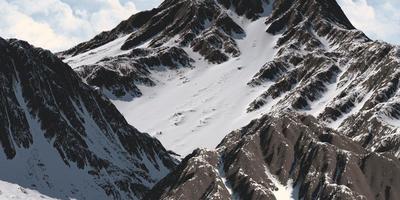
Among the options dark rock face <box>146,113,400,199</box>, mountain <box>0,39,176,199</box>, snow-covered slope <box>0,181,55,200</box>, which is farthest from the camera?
mountain <box>0,39,176,199</box>

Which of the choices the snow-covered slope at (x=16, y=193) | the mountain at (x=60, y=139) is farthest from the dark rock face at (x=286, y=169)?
the snow-covered slope at (x=16, y=193)

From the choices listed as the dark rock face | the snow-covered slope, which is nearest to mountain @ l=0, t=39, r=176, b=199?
the snow-covered slope

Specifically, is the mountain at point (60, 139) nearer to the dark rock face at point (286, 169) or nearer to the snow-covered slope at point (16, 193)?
the snow-covered slope at point (16, 193)

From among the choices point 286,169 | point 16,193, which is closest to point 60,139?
point 16,193

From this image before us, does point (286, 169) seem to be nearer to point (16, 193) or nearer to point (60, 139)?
point (60, 139)

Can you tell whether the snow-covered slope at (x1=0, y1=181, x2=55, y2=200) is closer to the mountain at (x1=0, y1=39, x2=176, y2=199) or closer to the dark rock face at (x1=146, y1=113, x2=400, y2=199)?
the mountain at (x1=0, y1=39, x2=176, y2=199)

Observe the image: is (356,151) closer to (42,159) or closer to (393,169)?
(393,169)
